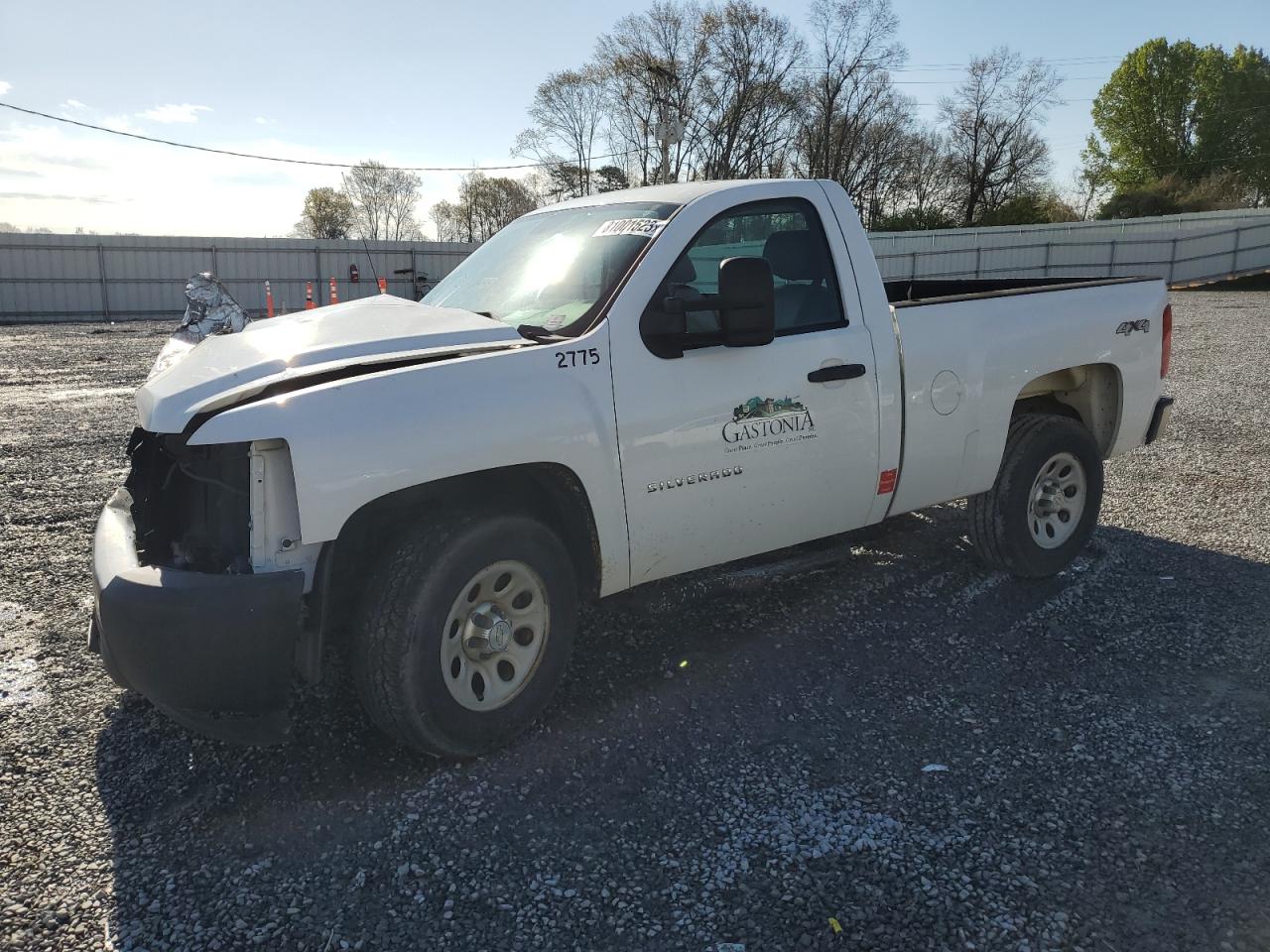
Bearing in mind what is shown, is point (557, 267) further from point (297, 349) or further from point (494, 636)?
point (494, 636)

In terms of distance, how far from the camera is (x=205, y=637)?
290 cm

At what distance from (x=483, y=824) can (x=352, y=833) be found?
0.41 meters

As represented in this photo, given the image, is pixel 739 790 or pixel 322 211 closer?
pixel 739 790

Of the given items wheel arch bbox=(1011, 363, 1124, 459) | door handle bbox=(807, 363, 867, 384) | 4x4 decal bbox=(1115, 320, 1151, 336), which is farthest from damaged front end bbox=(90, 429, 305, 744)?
4x4 decal bbox=(1115, 320, 1151, 336)

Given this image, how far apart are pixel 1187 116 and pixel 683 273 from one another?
229 feet

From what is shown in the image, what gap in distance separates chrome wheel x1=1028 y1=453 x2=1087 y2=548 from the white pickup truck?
0.45 meters

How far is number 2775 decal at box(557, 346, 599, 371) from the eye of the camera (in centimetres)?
345

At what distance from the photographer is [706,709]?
3.86 metres

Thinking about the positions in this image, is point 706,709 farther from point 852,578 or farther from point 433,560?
point 852,578

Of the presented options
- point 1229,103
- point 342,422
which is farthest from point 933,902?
point 1229,103

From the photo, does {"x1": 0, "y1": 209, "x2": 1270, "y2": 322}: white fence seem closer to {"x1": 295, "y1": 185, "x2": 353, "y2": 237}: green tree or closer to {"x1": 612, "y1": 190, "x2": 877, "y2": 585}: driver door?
{"x1": 612, "y1": 190, "x2": 877, "y2": 585}: driver door

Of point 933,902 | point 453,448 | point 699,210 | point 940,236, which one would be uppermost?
point 940,236

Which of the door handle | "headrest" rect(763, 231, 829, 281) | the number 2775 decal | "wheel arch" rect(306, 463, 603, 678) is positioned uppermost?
"headrest" rect(763, 231, 829, 281)

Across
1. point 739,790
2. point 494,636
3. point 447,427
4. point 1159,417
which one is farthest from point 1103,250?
point 447,427
